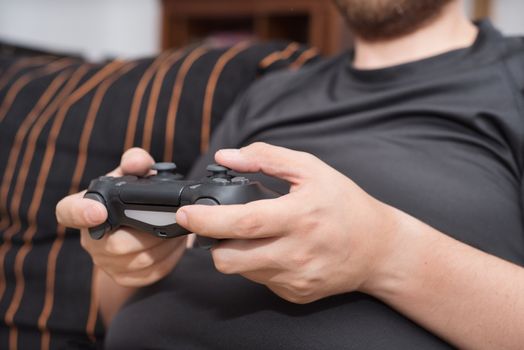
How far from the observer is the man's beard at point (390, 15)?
78 centimetres

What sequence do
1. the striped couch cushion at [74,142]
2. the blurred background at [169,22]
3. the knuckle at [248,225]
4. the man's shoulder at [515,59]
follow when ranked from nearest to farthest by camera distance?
the knuckle at [248,225] < the man's shoulder at [515,59] < the striped couch cushion at [74,142] < the blurred background at [169,22]

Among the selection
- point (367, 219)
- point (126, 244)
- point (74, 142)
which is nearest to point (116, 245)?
point (126, 244)

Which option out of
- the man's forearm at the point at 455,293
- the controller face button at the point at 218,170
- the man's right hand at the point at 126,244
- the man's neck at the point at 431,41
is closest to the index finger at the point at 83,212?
the man's right hand at the point at 126,244

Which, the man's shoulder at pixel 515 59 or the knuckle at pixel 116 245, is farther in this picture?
the man's shoulder at pixel 515 59

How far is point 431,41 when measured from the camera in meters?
0.80

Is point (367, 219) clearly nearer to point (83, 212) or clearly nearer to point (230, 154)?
point (230, 154)

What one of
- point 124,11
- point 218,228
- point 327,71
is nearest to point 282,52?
point 327,71

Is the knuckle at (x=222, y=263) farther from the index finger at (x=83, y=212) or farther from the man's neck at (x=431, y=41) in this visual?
the man's neck at (x=431, y=41)

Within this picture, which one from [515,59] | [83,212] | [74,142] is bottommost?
[74,142]

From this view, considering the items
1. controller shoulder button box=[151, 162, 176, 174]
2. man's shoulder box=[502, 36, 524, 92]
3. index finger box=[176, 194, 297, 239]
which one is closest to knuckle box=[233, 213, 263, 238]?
index finger box=[176, 194, 297, 239]

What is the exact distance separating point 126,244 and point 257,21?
1.82 meters

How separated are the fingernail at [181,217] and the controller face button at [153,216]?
0.10ft

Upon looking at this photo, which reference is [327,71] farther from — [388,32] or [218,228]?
[218,228]

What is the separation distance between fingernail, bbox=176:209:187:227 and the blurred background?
63.9 inches
